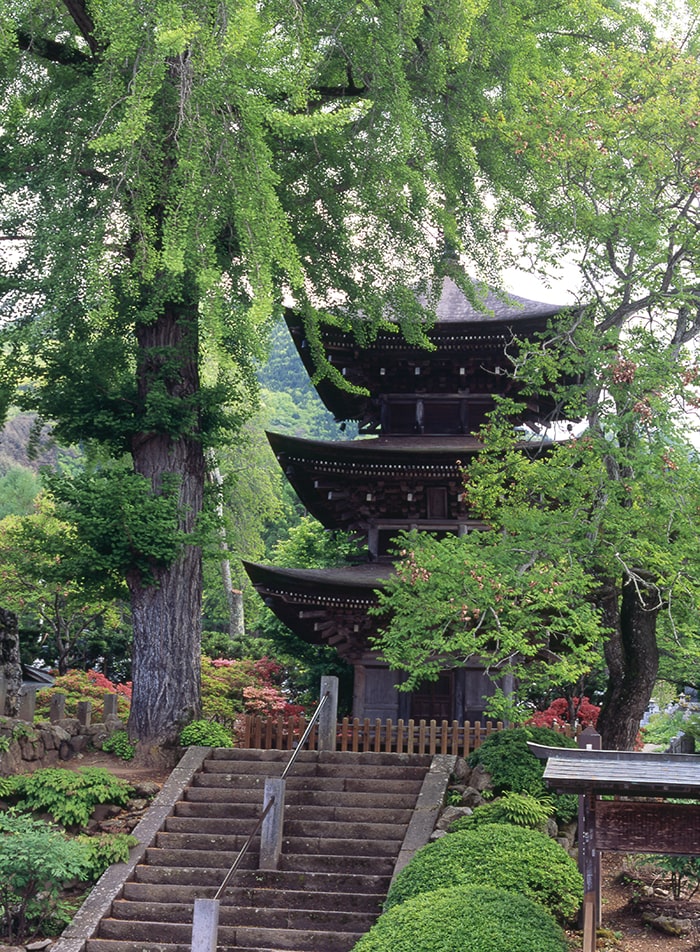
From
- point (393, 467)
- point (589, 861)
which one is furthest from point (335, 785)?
point (393, 467)

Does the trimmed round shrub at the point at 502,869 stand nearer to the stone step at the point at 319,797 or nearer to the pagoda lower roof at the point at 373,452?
the stone step at the point at 319,797

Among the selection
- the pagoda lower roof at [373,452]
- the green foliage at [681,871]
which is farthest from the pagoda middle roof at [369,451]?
the green foliage at [681,871]

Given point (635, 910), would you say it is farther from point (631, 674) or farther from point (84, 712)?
point (84, 712)

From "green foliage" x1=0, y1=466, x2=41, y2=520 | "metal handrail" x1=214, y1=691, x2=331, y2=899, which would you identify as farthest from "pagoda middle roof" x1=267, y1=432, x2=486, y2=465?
"green foliage" x1=0, y1=466, x2=41, y2=520

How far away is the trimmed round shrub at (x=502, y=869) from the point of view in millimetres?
10695

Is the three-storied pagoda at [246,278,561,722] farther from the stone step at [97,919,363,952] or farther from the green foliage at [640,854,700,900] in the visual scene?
the stone step at [97,919,363,952]

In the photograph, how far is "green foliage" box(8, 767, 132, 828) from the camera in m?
13.7

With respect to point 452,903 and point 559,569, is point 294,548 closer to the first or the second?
point 559,569

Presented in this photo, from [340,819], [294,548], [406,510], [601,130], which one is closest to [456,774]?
[340,819]

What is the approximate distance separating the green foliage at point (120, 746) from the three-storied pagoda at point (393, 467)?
409 cm

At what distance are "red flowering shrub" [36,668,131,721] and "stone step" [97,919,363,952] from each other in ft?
21.3

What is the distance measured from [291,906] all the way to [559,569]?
517 centimetres

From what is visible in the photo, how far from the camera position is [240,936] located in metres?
12.0

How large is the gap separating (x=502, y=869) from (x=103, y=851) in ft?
17.0
